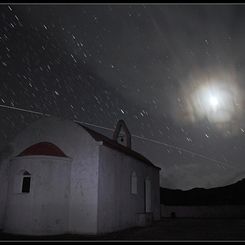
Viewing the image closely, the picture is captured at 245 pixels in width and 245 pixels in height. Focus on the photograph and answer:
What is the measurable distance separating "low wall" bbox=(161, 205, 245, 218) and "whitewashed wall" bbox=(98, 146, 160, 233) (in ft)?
40.5

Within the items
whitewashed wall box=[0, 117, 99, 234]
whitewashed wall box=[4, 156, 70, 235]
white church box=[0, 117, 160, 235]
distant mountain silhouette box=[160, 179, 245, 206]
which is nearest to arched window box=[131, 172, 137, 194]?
white church box=[0, 117, 160, 235]

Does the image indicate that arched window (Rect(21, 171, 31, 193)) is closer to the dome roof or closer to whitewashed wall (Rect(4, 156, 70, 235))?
whitewashed wall (Rect(4, 156, 70, 235))

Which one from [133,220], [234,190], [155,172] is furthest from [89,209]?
[234,190]

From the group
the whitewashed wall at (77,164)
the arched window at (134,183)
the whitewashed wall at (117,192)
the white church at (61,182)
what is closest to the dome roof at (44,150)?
the white church at (61,182)

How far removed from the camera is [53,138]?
17406mm

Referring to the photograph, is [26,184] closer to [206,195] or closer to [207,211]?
[207,211]

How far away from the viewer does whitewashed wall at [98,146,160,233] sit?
16.4 m

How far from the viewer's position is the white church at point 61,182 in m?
15.3

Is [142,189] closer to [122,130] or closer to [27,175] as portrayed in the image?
[122,130]

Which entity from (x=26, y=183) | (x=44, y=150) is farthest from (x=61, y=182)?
(x=26, y=183)

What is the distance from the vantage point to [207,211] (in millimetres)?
34188

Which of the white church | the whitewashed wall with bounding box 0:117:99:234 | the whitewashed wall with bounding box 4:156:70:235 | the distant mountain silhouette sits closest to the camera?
the whitewashed wall with bounding box 4:156:70:235

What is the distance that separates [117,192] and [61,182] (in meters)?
4.00

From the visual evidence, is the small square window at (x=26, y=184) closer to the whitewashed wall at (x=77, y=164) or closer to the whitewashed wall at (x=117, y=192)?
the whitewashed wall at (x=77, y=164)
